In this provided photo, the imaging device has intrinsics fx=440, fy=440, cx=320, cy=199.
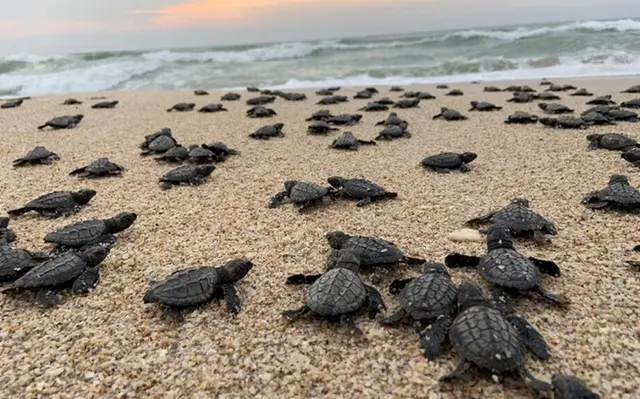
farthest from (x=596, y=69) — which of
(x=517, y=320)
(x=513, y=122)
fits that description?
(x=517, y=320)

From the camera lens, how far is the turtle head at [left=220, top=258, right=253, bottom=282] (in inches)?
136

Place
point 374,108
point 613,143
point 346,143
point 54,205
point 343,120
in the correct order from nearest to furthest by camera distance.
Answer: point 54,205
point 613,143
point 346,143
point 343,120
point 374,108

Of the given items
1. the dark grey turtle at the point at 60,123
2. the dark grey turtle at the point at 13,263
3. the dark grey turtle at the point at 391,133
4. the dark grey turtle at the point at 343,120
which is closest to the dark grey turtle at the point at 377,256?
the dark grey turtle at the point at 13,263

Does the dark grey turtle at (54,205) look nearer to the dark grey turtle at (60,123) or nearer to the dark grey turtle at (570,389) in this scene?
the dark grey turtle at (570,389)

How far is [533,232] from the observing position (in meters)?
4.09

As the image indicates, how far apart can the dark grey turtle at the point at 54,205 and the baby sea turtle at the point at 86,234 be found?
99 centimetres

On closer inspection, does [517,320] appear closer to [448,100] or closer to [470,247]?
[470,247]

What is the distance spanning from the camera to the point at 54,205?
501 cm

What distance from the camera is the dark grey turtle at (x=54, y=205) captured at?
16.3 feet

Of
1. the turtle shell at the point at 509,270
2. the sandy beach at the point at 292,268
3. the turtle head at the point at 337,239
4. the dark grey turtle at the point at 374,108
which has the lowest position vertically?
the sandy beach at the point at 292,268

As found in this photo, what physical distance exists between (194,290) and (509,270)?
90.1 inches

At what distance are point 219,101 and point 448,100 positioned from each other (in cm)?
710

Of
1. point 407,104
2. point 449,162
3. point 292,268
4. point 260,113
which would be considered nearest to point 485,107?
point 407,104

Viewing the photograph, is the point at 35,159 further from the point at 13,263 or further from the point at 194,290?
the point at 194,290
